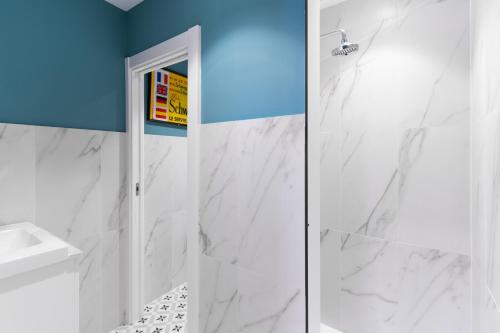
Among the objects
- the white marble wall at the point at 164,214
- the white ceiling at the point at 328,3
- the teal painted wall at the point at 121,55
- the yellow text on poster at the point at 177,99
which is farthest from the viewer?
the yellow text on poster at the point at 177,99

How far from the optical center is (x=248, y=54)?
4.10 ft

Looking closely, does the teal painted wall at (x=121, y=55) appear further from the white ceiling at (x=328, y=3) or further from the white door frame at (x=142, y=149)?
the white ceiling at (x=328, y=3)

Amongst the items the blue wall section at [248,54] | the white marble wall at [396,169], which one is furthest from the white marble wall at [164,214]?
the white marble wall at [396,169]

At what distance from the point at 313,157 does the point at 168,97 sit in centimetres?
181

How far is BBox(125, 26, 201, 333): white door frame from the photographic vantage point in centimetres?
145

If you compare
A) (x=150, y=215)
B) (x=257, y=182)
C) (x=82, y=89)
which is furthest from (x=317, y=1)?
(x=150, y=215)

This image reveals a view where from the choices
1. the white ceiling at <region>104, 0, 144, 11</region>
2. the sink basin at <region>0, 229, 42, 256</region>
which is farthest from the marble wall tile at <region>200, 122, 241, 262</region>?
the white ceiling at <region>104, 0, 144, 11</region>

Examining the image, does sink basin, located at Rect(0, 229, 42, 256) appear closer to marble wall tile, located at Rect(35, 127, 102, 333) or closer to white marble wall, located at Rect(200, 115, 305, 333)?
marble wall tile, located at Rect(35, 127, 102, 333)

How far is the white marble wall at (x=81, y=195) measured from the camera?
141 centimetres

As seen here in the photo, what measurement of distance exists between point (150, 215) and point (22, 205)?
0.88m

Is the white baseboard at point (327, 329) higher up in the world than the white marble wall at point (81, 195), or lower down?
lower down

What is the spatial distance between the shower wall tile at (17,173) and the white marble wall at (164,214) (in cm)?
78

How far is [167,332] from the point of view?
6.04ft

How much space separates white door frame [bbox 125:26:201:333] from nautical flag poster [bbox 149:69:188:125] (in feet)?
0.81
